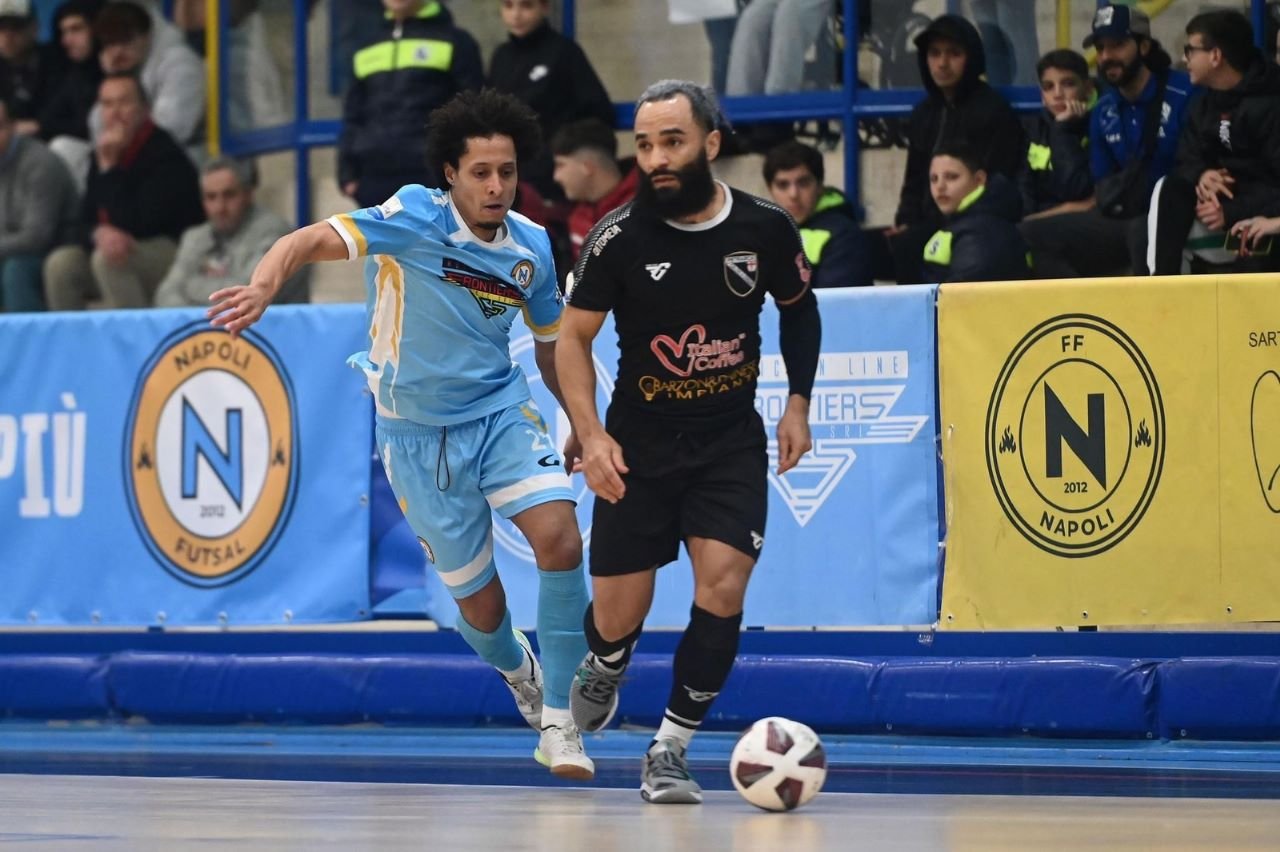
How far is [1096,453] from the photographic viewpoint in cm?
895

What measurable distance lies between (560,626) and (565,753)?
1.59 ft

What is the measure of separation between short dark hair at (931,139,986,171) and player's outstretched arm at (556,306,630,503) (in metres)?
4.03

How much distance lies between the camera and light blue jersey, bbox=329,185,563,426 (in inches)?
307

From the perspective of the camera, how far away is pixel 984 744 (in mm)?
9336

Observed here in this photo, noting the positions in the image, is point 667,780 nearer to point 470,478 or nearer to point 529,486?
point 529,486

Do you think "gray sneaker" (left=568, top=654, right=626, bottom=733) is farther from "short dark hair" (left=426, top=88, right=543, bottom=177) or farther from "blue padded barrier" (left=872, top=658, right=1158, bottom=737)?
"blue padded barrier" (left=872, top=658, right=1158, bottom=737)

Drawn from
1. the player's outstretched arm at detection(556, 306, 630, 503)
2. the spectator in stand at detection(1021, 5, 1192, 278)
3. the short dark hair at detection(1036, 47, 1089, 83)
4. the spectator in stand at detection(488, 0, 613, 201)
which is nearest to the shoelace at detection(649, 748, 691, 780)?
the player's outstretched arm at detection(556, 306, 630, 503)

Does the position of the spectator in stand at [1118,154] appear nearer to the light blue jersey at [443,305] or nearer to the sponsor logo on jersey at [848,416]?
the sponsor logo on jersey at [848,416]

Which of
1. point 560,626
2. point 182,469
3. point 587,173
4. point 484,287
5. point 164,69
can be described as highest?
point 164,69

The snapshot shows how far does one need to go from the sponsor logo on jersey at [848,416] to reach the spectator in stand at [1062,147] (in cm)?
215

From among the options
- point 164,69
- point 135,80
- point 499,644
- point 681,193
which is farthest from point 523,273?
point 164,69

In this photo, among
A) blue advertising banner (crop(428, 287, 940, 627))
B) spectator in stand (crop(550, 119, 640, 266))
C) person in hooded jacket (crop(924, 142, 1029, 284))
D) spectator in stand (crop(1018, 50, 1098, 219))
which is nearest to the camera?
blue advertising banner (crop(428, 287, 940, 627))

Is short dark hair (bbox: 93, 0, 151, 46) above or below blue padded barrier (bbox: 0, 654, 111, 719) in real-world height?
above

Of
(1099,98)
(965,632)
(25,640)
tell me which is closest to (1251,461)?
(965,632)
